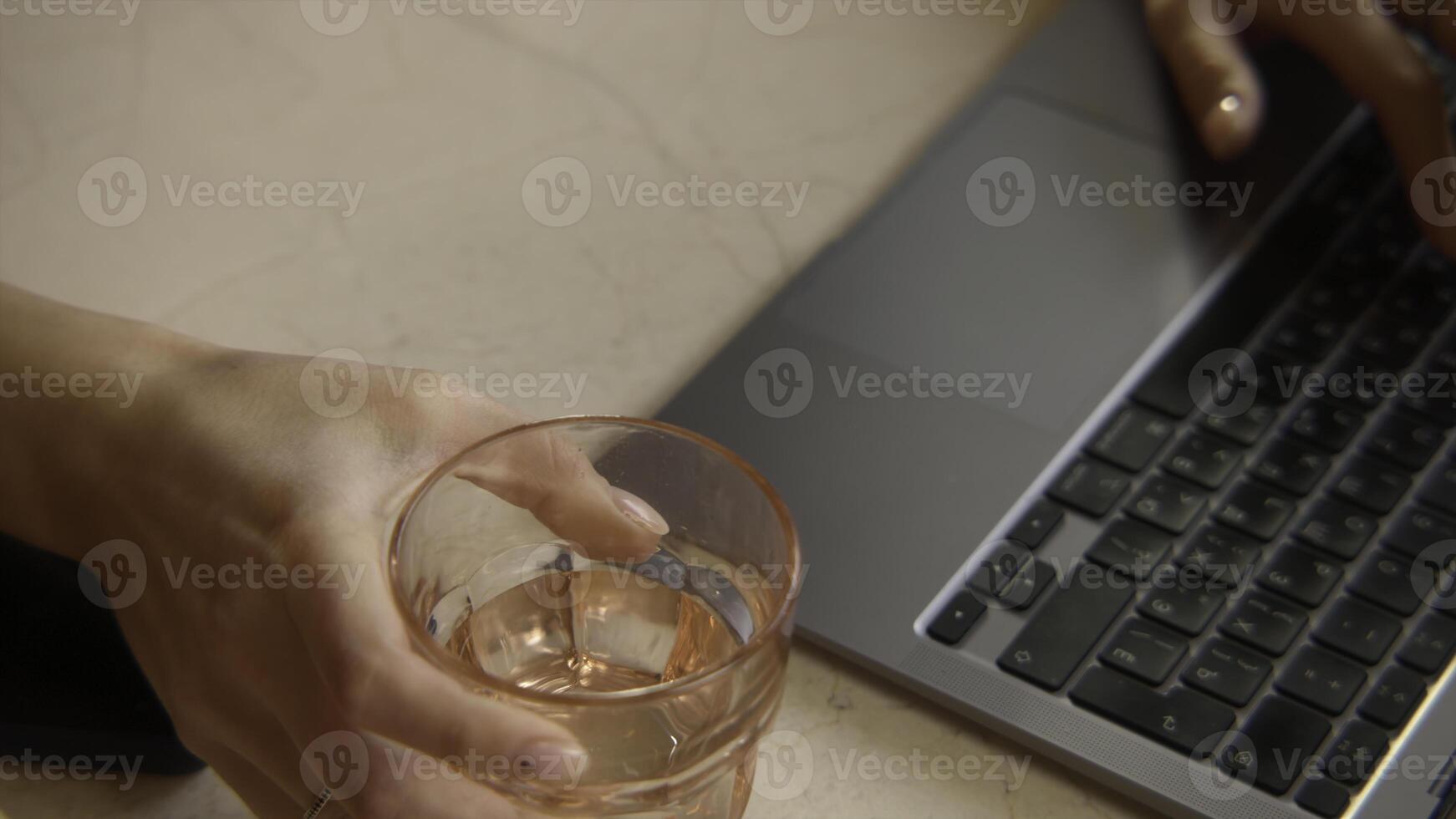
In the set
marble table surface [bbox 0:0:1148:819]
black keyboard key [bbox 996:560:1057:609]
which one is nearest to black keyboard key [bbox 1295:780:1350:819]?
black keyboard key [bbox 996:560:1057:609]

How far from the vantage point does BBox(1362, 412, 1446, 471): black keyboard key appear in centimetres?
59

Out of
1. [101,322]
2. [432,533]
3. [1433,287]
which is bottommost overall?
[101,322]

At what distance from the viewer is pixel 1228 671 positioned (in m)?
0.50

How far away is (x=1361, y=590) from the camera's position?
533mm

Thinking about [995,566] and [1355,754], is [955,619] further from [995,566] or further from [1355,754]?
[1355,754]

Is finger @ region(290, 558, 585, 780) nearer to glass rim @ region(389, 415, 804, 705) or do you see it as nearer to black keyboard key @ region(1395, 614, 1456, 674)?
glass rim @ region(389, 415, 804, 705)

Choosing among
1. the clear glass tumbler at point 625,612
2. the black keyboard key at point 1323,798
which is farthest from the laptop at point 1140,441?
the clear glass tumbler at point 625,612

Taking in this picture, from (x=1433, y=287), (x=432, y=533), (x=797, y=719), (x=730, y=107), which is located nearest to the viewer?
(x=432, y=533)

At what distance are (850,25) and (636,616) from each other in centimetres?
55

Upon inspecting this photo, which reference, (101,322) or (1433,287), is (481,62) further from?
(1433,287)

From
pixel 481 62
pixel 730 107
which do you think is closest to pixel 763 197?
pixel 730 107

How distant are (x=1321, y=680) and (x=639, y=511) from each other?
0.85ft

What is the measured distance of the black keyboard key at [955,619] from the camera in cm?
52

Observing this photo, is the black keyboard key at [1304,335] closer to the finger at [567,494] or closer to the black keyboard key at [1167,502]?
the black keyboard key at [1167,502]
